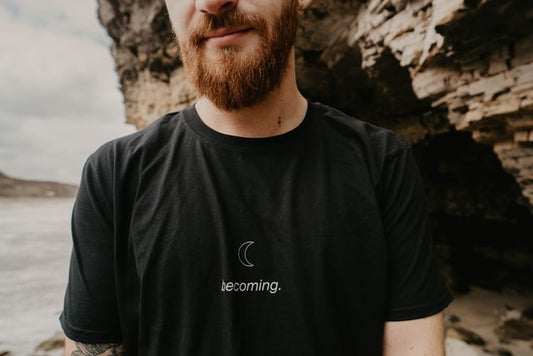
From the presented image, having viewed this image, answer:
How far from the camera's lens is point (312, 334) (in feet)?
3.66

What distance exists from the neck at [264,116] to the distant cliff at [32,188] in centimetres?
4058

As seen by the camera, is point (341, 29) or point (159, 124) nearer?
point (159, 124)

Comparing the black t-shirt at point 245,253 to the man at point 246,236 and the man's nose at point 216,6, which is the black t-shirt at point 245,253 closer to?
the man at point 246,236

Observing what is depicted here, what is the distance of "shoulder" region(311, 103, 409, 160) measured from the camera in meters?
1.32

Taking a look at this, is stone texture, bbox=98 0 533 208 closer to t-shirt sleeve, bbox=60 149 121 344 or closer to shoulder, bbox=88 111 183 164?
shoulder, bbox=88 111 183 164

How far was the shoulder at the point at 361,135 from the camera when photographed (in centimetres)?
132

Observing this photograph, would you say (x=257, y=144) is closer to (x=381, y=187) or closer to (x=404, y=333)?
(x=381, y=187)

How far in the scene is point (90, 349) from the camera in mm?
1164

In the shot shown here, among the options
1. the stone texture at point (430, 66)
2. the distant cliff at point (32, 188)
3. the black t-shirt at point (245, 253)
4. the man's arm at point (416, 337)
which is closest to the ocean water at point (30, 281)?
the black t-shirt at point (245, 253)

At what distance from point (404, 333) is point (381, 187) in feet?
1.70

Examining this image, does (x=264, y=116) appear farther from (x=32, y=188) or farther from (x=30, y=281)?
(x=32, y=188)

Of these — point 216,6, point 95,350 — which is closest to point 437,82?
point 216,6

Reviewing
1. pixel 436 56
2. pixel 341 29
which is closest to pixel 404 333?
pixel 436 56

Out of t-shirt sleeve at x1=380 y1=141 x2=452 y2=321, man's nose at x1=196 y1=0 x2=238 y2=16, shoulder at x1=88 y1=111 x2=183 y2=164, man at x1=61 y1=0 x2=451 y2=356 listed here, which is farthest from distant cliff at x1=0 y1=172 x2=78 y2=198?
t-shirt sleeve at x1=380 y1=141 x2=452 y2=321
